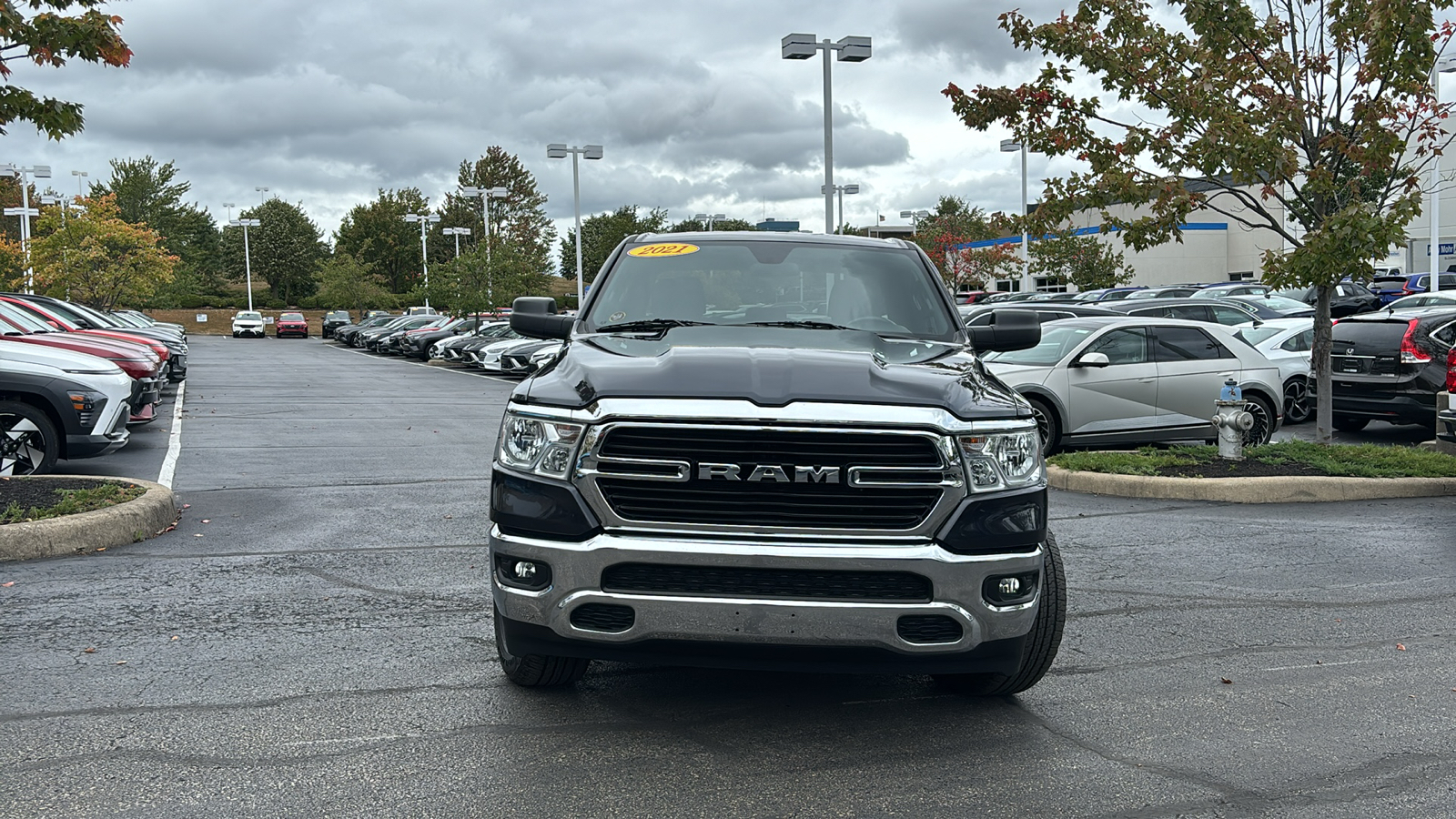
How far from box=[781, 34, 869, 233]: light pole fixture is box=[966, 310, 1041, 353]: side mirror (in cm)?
1835

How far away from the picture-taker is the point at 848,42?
961 inches

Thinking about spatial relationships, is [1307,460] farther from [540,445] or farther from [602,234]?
[602,234]

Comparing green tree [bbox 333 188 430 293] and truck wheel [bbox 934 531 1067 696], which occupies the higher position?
green tree [bbox 333 188 430 293]

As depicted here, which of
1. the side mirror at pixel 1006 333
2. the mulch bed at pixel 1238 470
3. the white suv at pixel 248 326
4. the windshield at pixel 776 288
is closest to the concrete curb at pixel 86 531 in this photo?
the windshield at pixel 776 288

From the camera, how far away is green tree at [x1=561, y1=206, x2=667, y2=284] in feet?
288

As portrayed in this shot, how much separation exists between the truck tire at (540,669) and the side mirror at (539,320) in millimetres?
1583

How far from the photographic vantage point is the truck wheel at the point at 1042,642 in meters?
4.68

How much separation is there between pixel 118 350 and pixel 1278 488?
12.6 m

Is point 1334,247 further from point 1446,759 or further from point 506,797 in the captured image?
point 506,797

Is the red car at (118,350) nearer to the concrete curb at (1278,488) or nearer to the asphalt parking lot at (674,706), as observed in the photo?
the asphalt parking lot at (674,706)

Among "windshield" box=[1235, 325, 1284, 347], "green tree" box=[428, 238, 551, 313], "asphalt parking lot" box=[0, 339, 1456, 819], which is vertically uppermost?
"green tree" box=[428, 238, 551, 313]

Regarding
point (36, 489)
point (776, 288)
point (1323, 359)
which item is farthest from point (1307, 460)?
point (36, 489)

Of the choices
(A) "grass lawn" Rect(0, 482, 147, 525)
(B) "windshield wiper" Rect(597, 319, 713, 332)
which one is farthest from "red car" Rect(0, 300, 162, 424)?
(B) "windshield wiper" Rect(597, 319, 713, 332)

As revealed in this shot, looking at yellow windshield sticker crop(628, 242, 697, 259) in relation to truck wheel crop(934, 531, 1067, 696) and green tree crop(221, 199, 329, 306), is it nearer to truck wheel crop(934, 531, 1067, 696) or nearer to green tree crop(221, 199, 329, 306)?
truck wheel crop(934, 531, 1067, 696)
